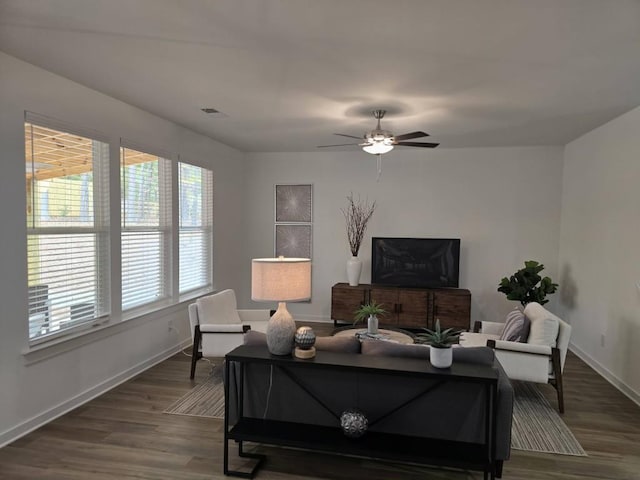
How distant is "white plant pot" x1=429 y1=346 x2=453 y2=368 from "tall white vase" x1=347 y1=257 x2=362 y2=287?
12.6ft

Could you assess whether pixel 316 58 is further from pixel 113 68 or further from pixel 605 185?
pixel 605 185

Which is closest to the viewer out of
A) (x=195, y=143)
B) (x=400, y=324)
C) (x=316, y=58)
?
(x=316, y=58)

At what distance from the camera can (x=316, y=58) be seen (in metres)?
2.86

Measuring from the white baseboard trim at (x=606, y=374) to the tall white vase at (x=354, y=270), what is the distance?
116 inches

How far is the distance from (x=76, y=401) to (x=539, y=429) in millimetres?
3775

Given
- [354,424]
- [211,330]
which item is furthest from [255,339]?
[211,330]

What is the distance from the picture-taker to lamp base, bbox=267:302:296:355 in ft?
8.92

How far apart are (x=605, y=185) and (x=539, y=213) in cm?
152

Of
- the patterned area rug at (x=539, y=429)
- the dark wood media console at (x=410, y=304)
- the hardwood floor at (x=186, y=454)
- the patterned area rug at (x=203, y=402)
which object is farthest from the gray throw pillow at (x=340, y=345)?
the dark wood media console at (x=410, y=304)

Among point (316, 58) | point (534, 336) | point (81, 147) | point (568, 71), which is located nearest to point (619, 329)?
point (534, 336)

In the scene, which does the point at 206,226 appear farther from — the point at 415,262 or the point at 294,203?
the point at 415,262

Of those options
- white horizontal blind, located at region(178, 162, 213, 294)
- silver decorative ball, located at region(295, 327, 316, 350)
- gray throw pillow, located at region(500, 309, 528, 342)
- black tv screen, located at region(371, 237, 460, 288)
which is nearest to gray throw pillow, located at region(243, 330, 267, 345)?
silver decorative ball, located at region(295, 327, 316, 350)

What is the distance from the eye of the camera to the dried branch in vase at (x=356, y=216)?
664 centimetres

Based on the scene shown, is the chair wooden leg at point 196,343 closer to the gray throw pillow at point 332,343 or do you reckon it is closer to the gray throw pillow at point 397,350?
the gray throw pillow at point 332,343
